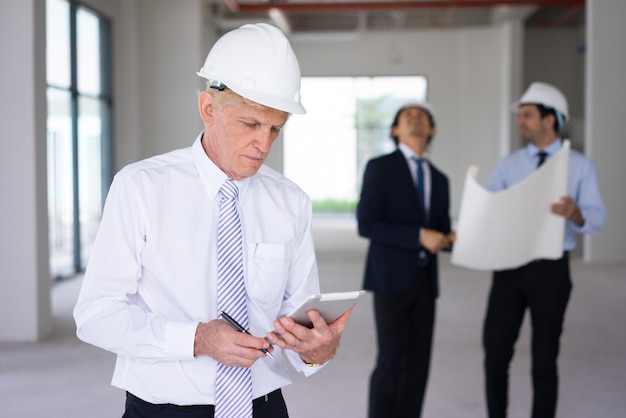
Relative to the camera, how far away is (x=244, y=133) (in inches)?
66.8

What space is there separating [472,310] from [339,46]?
1130 cm

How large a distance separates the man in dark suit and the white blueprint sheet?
0.19m

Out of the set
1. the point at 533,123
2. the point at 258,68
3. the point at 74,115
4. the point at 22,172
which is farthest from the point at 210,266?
the point at 74,115

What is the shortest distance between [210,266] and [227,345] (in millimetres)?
217

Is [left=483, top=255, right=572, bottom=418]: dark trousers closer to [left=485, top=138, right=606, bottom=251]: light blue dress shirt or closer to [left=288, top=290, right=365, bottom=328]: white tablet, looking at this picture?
[left=485, top=138, right=606, bottom=251]: light blue dress shirt

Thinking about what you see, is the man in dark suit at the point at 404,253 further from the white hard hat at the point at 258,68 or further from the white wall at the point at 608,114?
the white wall at the point at 608,114

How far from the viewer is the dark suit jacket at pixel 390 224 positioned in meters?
3.62

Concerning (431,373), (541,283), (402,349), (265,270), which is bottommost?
(431,373)

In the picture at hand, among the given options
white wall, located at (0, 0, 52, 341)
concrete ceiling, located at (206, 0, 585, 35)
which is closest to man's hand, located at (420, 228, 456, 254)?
white wall, located at (0, 0, 52, 341)

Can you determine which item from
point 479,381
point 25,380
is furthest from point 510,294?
point 25,380

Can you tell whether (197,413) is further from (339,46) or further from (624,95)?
(339,46)

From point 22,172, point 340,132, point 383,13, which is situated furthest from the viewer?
point 340,132

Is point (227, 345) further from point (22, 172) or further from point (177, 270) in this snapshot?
point (22, 172)

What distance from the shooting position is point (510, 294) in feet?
12.4
